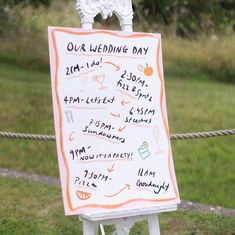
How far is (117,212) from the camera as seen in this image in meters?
3.07

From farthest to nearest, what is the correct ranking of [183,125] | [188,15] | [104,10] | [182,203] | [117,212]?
[188,15] → [183,125] → [182,203] → [104,10] → [117,212]

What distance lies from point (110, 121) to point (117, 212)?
19.2 inches

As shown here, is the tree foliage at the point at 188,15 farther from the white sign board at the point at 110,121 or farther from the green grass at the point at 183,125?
the white sign board at the point at 110,121

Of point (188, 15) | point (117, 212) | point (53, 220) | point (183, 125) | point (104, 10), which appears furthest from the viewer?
point (188, 15)

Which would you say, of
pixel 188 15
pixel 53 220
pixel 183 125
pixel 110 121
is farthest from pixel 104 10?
pixel 188 15

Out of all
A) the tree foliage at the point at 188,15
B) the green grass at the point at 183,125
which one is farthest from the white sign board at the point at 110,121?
the tree foliage at the point at 188,15

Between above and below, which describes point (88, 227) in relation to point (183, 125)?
above

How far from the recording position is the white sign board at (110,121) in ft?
10.0

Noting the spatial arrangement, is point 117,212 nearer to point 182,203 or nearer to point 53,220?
point 53,220

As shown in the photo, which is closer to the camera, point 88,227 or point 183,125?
Result: point 88,227

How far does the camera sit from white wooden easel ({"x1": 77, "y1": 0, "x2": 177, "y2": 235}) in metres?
3.09

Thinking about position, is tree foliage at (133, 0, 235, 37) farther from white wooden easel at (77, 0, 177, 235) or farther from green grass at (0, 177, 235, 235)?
white wooden easel at (77, 0, 177, 235)

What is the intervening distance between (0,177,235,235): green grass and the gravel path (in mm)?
343

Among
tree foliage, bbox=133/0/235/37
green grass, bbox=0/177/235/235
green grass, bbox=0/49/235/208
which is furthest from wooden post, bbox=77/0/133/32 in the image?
tree foliage, bbox=133/0/235/37
